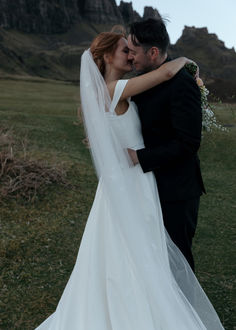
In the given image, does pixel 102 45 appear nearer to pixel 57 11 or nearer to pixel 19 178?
pixel 19 178

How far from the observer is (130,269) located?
3316 millimetres

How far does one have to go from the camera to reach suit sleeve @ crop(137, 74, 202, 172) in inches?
124

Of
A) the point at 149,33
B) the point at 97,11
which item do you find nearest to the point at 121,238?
the point at 149,33

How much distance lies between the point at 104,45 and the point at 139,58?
417mm

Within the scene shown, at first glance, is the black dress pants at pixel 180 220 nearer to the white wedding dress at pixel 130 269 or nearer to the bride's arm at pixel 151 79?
the white wedding dress at pixel 130 269

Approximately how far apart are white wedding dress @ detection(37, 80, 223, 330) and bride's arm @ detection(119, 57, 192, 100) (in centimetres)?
7

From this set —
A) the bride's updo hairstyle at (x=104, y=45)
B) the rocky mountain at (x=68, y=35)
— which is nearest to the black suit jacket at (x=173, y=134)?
the bride's updo hairstyle at (x=104, y=45)

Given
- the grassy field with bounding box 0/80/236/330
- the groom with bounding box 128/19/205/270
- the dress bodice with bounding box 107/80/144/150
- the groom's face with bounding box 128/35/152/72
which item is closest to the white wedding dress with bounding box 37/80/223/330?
the dress bodice with bounding box 107/80/144/150

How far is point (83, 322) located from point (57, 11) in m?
158

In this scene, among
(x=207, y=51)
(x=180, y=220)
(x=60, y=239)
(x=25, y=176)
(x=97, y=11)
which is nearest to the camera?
(x=180, y=220)

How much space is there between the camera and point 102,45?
3523 mm

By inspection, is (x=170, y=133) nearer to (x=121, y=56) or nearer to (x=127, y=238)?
(x=121, y=56)

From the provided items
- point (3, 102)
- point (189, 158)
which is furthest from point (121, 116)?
point (3, 102)

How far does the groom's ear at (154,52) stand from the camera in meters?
3.22
